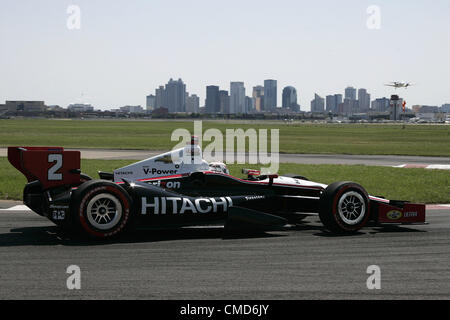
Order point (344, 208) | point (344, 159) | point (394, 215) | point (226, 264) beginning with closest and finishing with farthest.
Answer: point (226, 264) < point (344, 208) < point (394, 215) < point (344, 159)

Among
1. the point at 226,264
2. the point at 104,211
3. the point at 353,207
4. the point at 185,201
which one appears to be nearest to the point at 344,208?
the point at 353,207

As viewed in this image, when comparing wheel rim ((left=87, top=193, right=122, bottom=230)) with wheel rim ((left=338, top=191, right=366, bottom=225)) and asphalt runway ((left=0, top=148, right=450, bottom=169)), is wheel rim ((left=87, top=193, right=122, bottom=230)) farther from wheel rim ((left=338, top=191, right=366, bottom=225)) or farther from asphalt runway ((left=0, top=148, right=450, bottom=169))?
asphalt runway ((left=0, top=148, right=450, bottom=169))

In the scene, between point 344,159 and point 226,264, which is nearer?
point 226,264

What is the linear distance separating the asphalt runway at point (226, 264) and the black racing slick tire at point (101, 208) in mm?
223

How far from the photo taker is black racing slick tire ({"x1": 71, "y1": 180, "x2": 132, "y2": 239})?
7840 mm

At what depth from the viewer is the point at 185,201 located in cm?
853

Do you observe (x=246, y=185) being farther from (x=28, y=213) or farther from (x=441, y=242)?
(x=28, y=213)

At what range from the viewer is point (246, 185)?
927 cm

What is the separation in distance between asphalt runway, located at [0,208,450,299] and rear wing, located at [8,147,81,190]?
0.85 meters

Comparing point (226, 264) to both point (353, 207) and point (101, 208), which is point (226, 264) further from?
point (353, 207)

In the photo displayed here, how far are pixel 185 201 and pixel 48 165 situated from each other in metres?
2.37

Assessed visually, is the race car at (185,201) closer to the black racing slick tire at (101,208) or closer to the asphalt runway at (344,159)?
the black racing slick tire at (101,208)

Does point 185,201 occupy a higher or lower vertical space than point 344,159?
higher
